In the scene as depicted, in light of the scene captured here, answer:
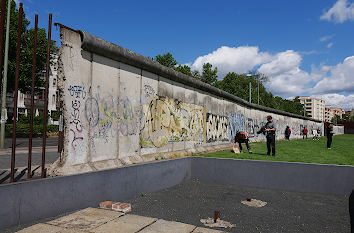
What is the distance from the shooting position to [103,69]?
6.55 metres

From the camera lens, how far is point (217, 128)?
13367 mm

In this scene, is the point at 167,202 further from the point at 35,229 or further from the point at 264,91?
the point at 264,91

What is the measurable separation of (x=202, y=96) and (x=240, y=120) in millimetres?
5884

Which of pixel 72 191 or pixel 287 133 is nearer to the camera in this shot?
pixel 72 191

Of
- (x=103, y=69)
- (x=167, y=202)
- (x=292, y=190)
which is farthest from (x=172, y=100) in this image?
(x=292, y=190)

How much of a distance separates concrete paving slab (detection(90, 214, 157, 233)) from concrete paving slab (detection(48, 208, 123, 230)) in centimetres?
13

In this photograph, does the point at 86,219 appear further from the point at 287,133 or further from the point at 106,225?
the point at 287,133

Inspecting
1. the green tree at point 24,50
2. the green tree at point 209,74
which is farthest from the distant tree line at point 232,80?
the green tree at point 24,50

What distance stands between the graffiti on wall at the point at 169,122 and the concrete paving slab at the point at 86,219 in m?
3.16

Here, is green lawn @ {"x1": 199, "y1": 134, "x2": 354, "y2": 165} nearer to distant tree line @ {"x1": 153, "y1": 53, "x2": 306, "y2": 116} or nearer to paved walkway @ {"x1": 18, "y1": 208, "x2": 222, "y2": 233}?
paved walkway @ {"x1": 18, "y1": 208, "x2": 222, "y2": 233}

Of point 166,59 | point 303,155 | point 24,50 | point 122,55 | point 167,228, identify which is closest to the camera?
point 167,228

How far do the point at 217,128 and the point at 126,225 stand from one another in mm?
9542

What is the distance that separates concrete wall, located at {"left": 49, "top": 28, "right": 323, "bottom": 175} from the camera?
18.8 ft

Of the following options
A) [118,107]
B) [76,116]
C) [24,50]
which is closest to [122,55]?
[118,107]
